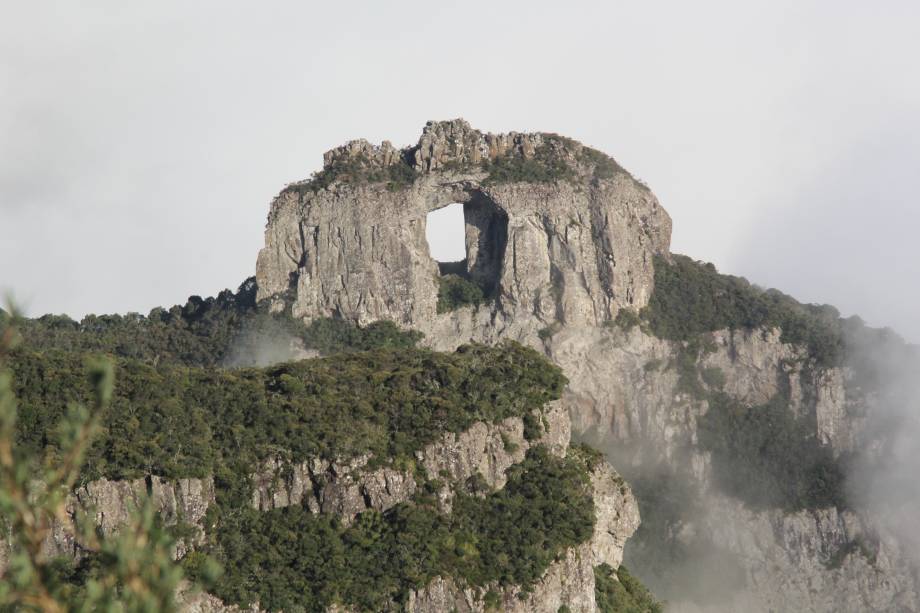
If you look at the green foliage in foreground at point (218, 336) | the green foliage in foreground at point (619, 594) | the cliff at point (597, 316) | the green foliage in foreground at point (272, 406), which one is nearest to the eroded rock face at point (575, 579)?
the green foliage in foreground at point (619, 594)

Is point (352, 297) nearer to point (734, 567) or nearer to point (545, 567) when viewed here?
point (734, 567)

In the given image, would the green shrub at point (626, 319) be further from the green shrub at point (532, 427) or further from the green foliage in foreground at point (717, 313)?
the green shrub at point (532, 427)

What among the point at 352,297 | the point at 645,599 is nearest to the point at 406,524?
the point at 645,599

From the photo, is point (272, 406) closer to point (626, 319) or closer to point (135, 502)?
point (135, 502)

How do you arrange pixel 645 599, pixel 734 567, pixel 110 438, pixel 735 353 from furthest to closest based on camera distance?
pixel 735 353, pixel 734 567, pixel 645 599, pixel 110 438

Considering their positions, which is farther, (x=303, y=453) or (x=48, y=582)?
(x=303, y=453)

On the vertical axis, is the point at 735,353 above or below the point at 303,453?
above

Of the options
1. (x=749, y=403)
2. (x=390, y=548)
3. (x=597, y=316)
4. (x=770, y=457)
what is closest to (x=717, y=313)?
(x=749, y=403)

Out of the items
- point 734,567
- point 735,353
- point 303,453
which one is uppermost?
point 735,353
